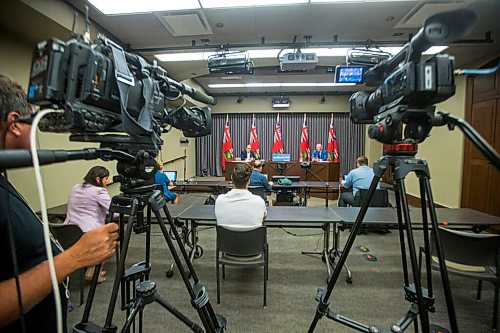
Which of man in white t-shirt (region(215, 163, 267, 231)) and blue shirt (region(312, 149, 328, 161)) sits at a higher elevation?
blue shirt (region(312, 149, 328, 161))

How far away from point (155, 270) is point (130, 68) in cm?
242

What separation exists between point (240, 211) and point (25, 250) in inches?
65.9

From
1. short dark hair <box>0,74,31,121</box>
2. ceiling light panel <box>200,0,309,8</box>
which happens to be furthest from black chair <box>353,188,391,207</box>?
short dark hair <box>0,74,31,121</box>

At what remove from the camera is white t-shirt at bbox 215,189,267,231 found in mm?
2305

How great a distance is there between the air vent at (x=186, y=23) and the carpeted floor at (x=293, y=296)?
115 inches

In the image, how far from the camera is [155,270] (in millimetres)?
2799

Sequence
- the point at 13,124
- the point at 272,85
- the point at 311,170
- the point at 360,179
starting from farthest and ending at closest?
the point at 272,85 → the point at 311,170 → the point at 360,179 → the point at 13,124

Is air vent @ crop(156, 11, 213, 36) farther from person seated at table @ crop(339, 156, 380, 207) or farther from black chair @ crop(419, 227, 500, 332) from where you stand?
black chair @ crop(419, 227, 500, 332)

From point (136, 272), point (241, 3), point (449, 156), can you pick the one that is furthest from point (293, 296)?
point (449, 156)

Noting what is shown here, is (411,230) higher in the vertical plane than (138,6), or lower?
lower

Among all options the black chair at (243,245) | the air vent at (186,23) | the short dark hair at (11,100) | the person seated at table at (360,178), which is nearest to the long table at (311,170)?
the person seated at table at (360,178)

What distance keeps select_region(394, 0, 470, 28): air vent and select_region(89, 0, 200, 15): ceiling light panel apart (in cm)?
258

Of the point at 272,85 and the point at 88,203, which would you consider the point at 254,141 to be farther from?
the point at 88,203

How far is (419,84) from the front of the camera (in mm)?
864
